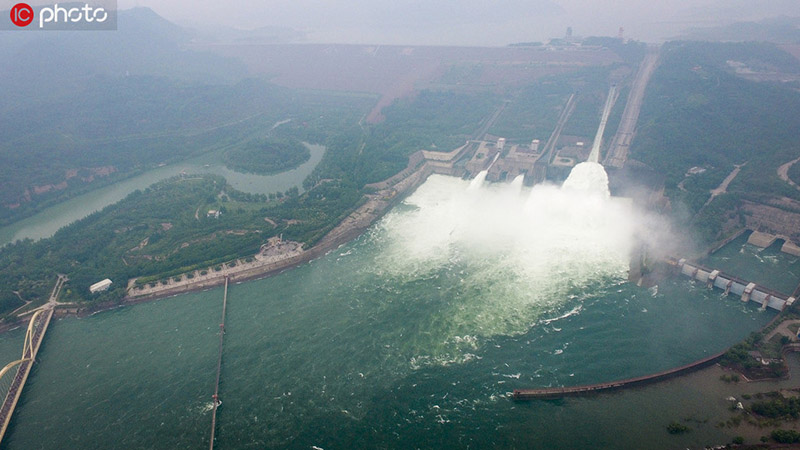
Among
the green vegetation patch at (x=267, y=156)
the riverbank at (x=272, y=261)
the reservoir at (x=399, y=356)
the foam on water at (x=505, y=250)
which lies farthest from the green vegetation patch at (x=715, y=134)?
the green vegetation patch at (x=267, y=156)

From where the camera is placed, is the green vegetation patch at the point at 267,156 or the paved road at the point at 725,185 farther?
the green vegetation patch at the point at 267,156

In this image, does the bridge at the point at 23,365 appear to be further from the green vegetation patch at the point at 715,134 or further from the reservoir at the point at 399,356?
the green vegetation patch at the point at 715,134

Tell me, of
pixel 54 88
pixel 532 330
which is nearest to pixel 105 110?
pixel 54 88

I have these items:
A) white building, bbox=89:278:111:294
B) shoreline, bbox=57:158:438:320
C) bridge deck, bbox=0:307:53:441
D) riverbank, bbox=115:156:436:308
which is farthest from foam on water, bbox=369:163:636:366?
bridge deck, bbox=0:307:53:441

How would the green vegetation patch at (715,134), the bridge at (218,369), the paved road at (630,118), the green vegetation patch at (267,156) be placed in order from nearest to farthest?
the bridge at (218,369)
the green vegetation patch at (715,134)
the paved road at (630,118)
the green vegetation patch at (267,156)

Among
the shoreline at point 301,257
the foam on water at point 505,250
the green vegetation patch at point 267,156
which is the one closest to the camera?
the foam on water at point 505,250

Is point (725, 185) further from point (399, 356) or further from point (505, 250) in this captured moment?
point (399, 356)

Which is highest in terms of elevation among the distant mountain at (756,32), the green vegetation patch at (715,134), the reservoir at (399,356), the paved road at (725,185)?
the distant mountain at (756,32)
